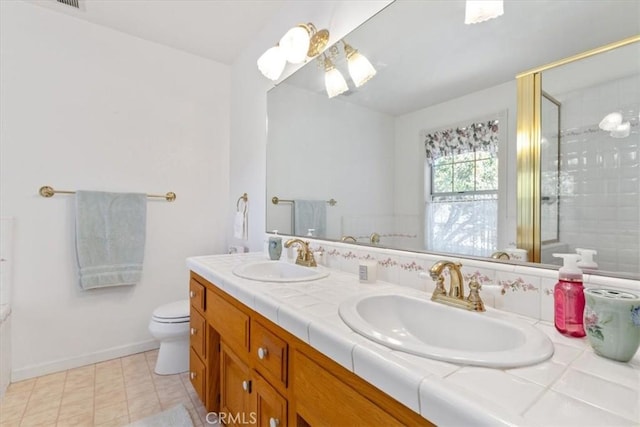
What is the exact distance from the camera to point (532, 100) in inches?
31.5

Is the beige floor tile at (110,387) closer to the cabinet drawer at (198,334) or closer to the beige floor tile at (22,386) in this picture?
the beige floor tile at (22,386)

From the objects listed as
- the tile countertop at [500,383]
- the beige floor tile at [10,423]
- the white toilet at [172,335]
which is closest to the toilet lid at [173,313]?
the white toilet at [172,335]

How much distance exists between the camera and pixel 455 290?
83 centimetres

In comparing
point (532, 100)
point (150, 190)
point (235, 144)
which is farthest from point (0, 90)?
point (532, 100)

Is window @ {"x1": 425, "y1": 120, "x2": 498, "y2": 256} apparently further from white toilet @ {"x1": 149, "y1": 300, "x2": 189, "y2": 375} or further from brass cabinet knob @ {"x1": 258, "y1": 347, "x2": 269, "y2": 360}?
white toilet @ {"x1": 149, "y1": 300, "x2": 189, "y2": 375}

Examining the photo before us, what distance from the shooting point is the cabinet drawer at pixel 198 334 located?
1434mm

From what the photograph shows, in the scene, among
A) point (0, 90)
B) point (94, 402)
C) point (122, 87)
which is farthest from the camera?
point (122, 87)

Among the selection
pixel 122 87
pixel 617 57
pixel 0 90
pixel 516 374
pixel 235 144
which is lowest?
pixel 516 374

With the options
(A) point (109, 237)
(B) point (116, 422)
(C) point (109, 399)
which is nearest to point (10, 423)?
(C) point (109, 399)

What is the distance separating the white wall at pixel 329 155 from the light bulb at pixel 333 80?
41 mm

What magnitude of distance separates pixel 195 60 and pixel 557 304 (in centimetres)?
281

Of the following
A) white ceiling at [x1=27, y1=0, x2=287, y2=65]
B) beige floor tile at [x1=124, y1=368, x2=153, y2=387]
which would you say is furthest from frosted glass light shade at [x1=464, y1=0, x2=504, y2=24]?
beige floor tile at [x1=124, y1=368, x2=153, y2=387]

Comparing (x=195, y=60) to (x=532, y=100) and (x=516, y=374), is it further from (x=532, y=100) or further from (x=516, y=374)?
(x=516, y=374)

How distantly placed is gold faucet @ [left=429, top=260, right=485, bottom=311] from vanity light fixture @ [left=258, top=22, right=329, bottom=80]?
51.5 inches
